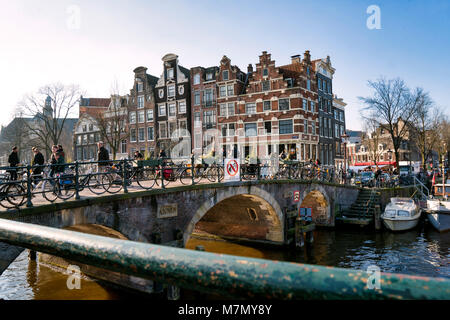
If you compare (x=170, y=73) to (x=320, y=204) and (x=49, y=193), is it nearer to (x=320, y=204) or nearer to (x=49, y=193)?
(x=320, y=204)

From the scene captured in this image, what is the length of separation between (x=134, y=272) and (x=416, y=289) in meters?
0.76

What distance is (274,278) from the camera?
0.83 m

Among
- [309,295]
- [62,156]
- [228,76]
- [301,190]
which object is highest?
[228,76]

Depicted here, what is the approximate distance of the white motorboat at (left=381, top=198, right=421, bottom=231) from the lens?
73.1ft

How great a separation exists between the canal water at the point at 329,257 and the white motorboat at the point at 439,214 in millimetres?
623

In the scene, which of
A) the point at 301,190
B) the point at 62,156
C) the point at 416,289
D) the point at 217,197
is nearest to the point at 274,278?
the point at 416,289

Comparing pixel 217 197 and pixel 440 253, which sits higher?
pixel 217 197

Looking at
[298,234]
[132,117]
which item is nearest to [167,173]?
[298,234]

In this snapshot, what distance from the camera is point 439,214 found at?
74.9 ft

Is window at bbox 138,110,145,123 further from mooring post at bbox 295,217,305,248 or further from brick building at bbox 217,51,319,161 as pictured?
mooring post at bbox 295,217,305,248

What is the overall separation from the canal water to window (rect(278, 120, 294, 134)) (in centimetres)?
1303

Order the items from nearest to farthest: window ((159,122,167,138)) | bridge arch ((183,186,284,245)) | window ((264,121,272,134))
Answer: bridge arch ((183,186,284,245)) < window ((264,121,272,134)) < window ((159,122,167,138))

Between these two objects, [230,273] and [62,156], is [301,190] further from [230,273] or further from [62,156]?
[230,273]

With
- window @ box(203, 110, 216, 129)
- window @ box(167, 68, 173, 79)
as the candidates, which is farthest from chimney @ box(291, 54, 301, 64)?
window @ box(167, 68, 173, 79)
